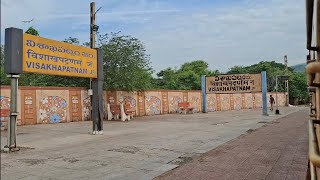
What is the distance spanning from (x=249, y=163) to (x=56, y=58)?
23.6 ft

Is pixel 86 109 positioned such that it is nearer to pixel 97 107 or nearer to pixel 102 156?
pixel 97 107

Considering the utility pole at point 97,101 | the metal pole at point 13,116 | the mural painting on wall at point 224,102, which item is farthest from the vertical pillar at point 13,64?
the mural painting on wall at point 224,102

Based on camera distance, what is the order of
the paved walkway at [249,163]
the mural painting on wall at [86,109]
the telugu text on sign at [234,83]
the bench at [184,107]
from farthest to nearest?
1. the bench at [184,107]
2. the telugu text on sign at [234,83]
3. the mural painting on wall at [86,109]
4. the paved walkway at [249,163]

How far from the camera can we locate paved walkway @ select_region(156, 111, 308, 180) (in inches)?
261

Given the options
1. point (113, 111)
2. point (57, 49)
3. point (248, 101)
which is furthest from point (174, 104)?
point (57, 49)

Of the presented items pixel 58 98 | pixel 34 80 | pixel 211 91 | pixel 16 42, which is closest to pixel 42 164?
pixel 16 42

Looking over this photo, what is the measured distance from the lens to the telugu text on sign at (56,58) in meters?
10.4

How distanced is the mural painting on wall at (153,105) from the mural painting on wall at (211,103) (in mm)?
8250

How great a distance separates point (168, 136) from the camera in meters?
13.0

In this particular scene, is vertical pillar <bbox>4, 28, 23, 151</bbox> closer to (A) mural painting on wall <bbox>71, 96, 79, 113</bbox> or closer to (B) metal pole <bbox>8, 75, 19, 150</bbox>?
(B) metal pole <bbox>8, 75, 19, 150</bbox>

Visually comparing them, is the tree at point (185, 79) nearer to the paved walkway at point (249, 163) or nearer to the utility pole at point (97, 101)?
the utility pole at point (97, 101)

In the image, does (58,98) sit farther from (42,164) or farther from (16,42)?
(42,164)

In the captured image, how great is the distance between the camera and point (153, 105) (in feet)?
96.4

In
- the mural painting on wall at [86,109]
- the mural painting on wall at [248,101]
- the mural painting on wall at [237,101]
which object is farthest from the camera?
the mural painting on wall at [248,101]
